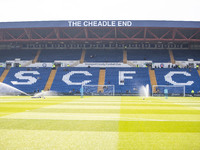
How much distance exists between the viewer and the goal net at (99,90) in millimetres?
39406

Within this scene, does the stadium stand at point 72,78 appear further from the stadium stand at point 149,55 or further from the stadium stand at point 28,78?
the stadium stand at point 149,55

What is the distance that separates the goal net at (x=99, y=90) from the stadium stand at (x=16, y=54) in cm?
2018

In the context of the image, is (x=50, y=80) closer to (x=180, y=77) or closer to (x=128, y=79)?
(x=128, y=79)

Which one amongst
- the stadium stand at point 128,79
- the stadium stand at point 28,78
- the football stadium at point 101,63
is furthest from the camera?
the stadium stand at point 28,78

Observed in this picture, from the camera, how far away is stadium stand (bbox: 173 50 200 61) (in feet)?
160

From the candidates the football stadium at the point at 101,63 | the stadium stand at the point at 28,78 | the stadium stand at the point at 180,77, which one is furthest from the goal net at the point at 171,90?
the stadium stand at the point at 28,78

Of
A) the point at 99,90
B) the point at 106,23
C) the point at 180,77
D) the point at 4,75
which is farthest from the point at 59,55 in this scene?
the point at 180,77

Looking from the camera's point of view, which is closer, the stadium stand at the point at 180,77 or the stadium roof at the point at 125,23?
the stadium stand at the point at 180,77

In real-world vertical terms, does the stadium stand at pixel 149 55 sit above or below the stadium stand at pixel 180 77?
above

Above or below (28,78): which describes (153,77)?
above

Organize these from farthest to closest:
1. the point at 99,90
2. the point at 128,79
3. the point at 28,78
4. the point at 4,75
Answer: the point at 4,75, the point at 28,78, the point at 128,79, the point at 99,90

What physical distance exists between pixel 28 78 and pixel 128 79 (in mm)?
22579

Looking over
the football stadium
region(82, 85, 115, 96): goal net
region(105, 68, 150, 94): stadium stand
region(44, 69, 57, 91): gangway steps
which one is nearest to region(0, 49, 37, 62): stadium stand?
the football stadium

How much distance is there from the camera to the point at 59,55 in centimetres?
5128
